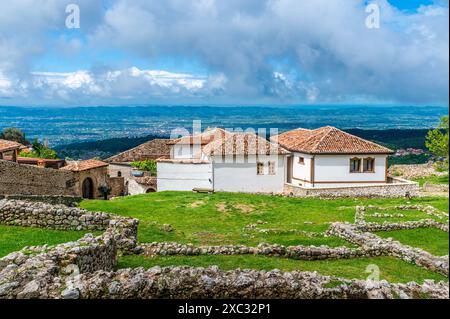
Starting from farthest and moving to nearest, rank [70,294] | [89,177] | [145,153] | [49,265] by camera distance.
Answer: [145,153]
[89,177]
[49,265]
[70,294]

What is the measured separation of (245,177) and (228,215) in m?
11.8

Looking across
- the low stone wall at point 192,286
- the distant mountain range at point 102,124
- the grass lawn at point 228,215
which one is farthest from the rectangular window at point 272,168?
the low stone wall at point 192,286

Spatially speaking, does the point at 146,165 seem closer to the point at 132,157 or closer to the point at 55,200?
the point at 132,157

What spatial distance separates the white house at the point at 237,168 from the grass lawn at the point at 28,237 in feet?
65.1

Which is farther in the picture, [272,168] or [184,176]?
[184,176]

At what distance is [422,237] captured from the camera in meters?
16.9

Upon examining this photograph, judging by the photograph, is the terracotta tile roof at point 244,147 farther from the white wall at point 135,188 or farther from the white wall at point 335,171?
the white wall at point 135,188

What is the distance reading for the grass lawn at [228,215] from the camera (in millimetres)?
16391

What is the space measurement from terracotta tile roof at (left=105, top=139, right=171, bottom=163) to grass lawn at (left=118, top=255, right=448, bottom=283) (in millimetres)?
46262

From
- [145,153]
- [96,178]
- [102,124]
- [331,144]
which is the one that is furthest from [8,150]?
[102,124]

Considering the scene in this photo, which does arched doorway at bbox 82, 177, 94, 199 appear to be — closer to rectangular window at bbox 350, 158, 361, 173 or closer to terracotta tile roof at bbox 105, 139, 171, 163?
terracotta tile roof at bbox 105, 139, 171, 163

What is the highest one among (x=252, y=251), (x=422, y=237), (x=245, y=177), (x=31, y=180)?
(x=31, y=180)

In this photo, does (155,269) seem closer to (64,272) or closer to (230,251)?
(64,272)
